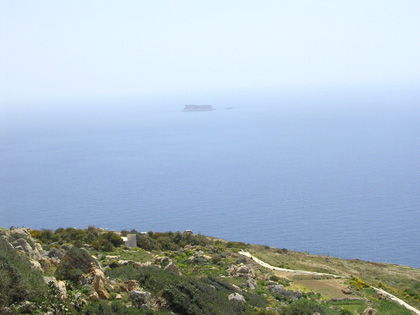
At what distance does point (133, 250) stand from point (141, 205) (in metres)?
45.9

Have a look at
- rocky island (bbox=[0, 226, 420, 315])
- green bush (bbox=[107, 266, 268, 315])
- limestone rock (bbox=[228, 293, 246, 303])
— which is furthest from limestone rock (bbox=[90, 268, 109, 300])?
limestone rock (bbox=[228, 293, 246, 303])

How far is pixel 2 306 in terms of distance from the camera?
11305 mm

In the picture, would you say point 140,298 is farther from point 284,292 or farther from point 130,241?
point 130,241

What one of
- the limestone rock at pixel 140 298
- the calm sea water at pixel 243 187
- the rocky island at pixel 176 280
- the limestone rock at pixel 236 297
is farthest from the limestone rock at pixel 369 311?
the calm sea water at pixel 243 187

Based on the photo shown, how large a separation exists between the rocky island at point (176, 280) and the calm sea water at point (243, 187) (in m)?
20.6

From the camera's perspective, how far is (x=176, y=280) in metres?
16.2

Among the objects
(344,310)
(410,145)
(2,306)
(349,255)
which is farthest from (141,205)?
(410,145)

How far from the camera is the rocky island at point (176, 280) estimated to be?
12672 millimetres

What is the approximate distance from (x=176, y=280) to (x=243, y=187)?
220 ft

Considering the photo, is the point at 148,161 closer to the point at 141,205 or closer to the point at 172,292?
the point at 141,205

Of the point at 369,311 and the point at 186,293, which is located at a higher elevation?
the point at 186,293

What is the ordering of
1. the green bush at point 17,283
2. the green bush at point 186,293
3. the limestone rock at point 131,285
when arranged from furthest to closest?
the limestone rock at point 131,285
the green bush at point 186,293
the green bush at point 17,283

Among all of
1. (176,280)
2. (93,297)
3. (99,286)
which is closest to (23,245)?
(99,286)

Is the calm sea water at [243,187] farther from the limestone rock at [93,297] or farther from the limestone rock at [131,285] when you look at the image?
the limestone rock at [93,297]
